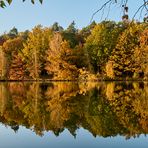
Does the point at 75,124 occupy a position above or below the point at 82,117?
below

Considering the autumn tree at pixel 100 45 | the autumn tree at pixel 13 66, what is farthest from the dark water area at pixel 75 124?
the autumn tree at pixel 13 66

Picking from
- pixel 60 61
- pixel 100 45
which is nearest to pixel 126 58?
pixel 100 45

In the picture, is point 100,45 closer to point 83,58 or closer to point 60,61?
point 83,58

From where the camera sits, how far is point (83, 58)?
60.8 m

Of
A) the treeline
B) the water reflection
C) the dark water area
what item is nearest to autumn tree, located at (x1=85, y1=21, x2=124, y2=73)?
the treeline

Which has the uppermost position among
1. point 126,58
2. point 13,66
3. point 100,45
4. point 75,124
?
point 100,45

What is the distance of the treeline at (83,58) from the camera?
190 feet

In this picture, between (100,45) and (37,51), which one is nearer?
(100,45)

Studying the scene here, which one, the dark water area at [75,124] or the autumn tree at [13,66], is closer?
the dark water area at [75,124]

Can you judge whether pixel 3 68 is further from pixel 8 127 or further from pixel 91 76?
pixel 8 127

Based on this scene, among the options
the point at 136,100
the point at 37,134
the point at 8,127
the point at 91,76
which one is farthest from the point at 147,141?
the point at 91,76

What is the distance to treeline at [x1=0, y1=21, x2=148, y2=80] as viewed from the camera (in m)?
58.0

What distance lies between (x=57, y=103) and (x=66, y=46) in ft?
118

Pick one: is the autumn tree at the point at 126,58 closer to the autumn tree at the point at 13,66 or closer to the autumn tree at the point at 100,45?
the autumn tree at the point at 100,45
